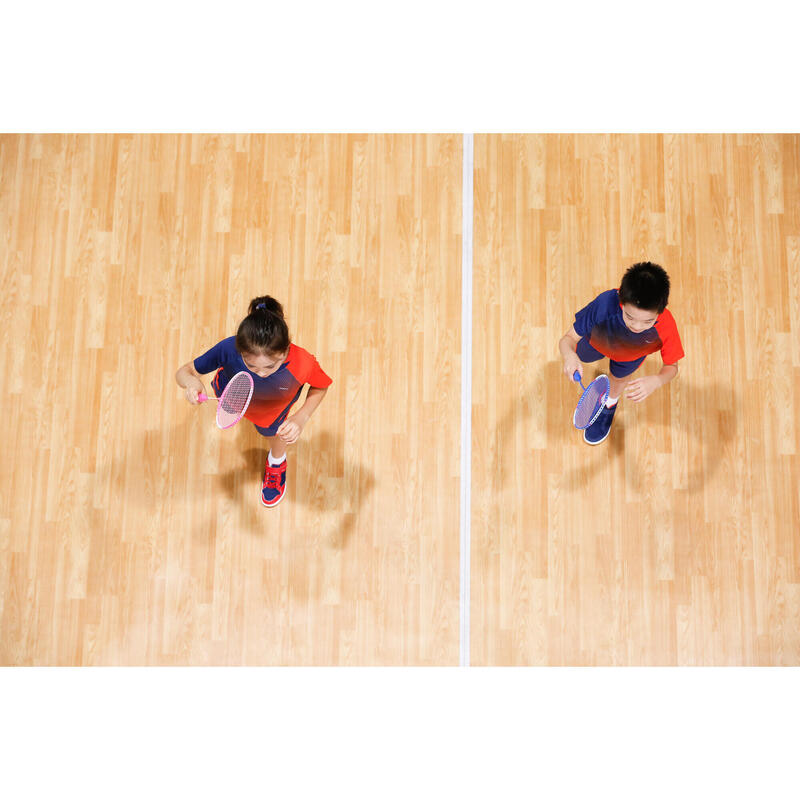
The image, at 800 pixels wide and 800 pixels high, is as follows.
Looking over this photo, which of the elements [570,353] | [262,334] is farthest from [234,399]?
[570,353]

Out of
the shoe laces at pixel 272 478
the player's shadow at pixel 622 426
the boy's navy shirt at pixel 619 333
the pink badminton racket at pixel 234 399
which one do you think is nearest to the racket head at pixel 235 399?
the pink badminton racket at pixel 234 399

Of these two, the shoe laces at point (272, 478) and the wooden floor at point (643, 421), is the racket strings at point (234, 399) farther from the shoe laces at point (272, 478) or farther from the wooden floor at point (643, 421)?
the wooden floor at point (643, 421)

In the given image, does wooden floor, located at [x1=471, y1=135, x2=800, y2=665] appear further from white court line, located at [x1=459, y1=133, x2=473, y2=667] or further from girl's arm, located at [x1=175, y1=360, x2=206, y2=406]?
girl's arm, located at [x1=175, y1=360, x2=206, y2=406]

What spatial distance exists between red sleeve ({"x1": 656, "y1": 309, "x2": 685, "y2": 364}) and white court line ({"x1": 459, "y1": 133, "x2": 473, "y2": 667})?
874mm

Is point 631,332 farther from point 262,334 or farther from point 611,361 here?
point 262,334

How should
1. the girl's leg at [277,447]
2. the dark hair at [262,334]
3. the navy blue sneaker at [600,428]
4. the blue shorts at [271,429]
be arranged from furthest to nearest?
the navy blue sneaker at [600,428]
the girl's leg at [277,447]
the blue shorts at [271,429]
the dark hair at [262,334]

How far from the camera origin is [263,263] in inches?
139

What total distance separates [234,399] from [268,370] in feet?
0.74

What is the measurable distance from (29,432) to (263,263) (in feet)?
4.15

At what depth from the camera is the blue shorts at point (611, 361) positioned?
309 cm

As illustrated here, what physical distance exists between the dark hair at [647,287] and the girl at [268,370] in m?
1.09

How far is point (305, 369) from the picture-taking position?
110 inches

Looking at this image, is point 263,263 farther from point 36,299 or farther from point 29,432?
point 29,432

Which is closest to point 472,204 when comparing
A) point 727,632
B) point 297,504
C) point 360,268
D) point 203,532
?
point 360,268
